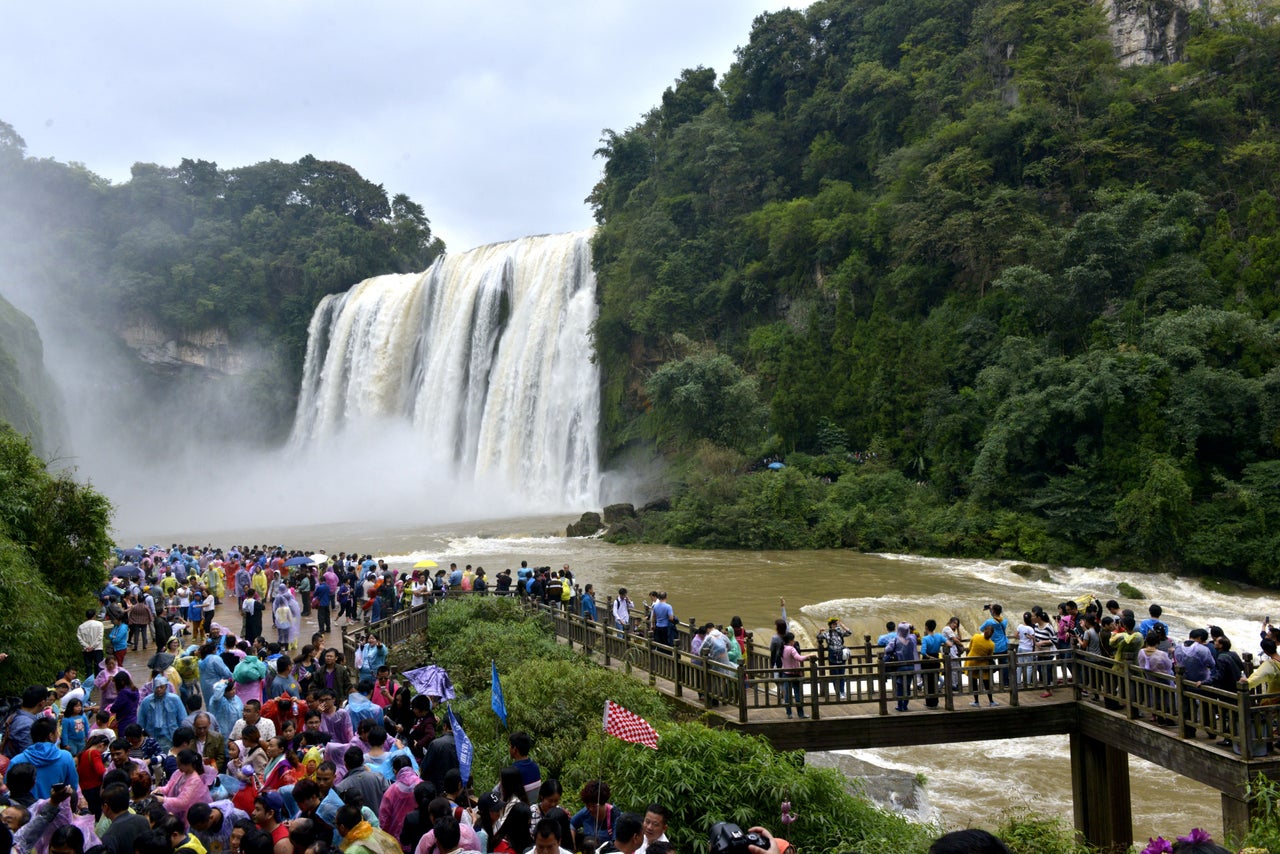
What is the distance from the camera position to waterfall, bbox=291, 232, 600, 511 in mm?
45781

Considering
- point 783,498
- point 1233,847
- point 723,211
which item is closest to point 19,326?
point 723,211

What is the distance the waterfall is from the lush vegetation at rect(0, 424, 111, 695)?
28.6 metres

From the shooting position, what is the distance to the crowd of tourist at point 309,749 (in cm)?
518

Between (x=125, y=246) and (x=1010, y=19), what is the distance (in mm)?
57985

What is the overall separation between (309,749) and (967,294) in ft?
109

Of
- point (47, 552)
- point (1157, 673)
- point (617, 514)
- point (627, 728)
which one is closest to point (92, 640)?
point (47, 552)

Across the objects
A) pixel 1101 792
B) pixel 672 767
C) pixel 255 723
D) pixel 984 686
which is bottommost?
pixel 1101 792

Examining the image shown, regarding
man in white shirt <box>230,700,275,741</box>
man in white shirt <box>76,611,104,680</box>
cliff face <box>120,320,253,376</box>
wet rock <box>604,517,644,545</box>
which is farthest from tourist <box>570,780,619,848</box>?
cliff face <box>120,320,253,376</box>

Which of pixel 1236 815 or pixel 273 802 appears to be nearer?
pixel 273 802

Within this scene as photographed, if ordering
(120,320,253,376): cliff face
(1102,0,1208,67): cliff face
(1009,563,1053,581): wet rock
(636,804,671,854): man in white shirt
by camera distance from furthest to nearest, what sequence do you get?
(120,320,253,376): cliff face → (1102,0,1208,67): cliff face → (1009,563,1053,581): wet rock → (636,804,671,854): man in white shirt

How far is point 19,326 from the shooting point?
1796 inches

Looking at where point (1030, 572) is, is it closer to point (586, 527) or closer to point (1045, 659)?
point (1045, 659)

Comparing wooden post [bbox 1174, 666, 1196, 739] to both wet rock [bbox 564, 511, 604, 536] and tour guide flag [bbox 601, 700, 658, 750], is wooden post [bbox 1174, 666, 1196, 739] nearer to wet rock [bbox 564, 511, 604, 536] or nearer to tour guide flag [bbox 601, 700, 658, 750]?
tour guide flag [bbox 601, 700, 658, 750]

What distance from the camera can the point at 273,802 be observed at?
574 cm
